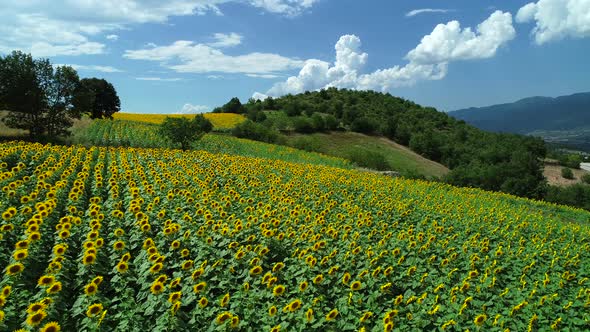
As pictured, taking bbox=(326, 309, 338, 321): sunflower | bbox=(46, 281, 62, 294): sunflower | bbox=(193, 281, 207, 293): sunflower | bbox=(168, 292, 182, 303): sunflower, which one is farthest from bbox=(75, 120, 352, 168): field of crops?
bbox=(46, 281, 62, 294): sunflower

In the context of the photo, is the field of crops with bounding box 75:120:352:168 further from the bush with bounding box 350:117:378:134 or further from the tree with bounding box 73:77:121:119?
the bush with bounding box 350:117:378:134

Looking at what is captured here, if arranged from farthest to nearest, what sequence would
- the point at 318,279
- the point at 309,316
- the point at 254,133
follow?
the point at 254,133
the point at 318,279
the point at 309,316

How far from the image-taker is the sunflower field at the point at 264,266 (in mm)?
4520

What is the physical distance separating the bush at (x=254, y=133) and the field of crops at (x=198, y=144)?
693 cm

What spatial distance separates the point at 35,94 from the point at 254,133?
20597mm

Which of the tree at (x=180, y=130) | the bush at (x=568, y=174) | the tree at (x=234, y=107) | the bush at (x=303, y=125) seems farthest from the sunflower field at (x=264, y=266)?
the bush at (x=568, y=174)

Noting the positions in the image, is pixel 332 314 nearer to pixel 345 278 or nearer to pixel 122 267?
pixel 345 278

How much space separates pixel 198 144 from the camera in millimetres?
31297

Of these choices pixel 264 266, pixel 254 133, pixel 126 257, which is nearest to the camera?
pixel 126 257

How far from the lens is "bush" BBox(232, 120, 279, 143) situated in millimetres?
43094

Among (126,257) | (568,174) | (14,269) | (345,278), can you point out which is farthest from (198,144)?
(568,174)

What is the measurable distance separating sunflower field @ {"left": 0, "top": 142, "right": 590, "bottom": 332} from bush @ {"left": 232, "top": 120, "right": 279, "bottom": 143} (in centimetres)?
3206

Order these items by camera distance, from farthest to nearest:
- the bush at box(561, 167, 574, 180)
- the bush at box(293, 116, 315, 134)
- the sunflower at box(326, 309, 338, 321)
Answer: the bush at box(561, 167, 574, 180) → the bush at box(293, 116, 315, 134) → the sunflower at box(326, 309, 338, 321)

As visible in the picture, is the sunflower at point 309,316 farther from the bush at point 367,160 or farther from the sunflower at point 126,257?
the bush at point 367,160
